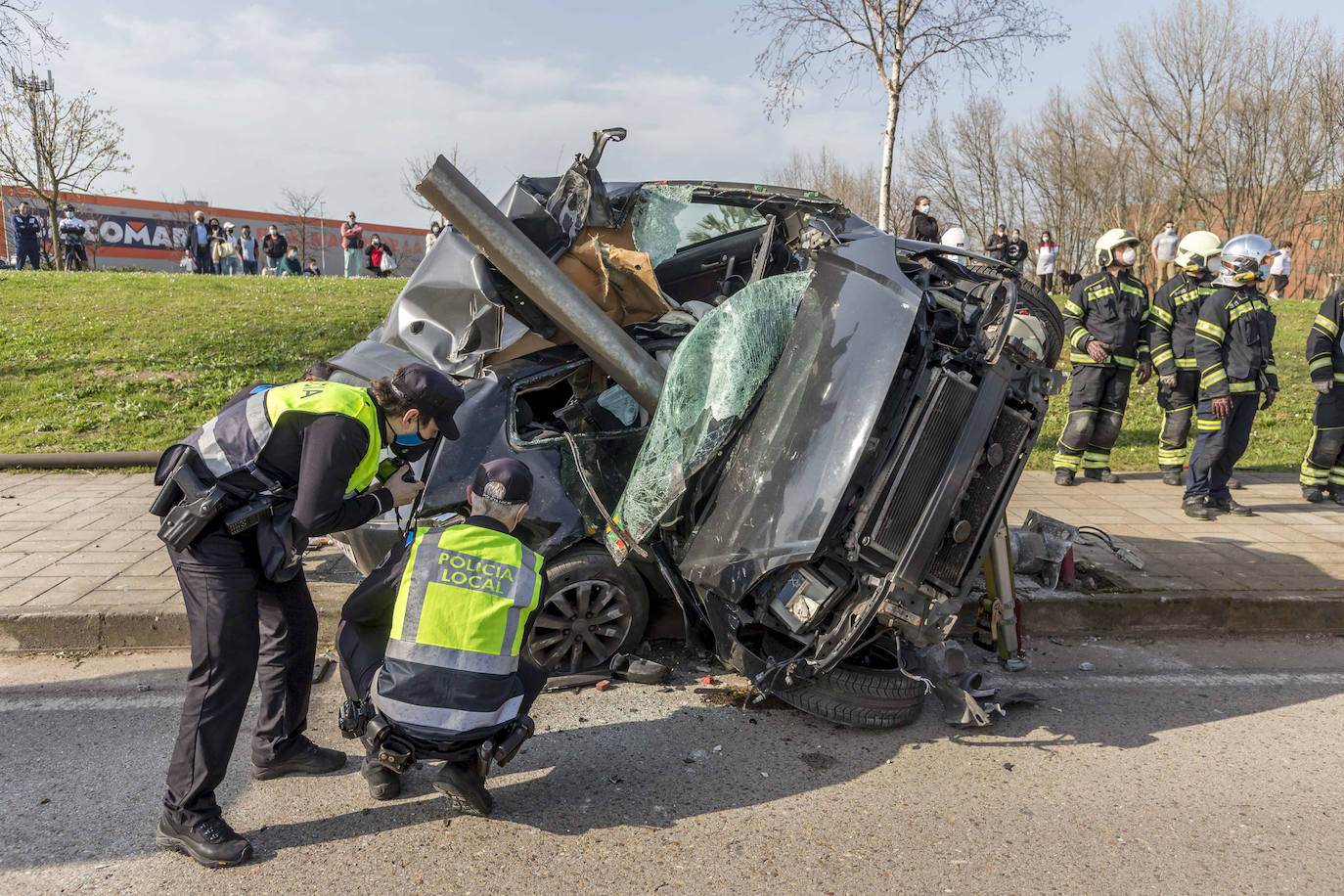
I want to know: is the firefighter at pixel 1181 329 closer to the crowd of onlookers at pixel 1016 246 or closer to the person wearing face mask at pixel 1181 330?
the person wearing face mask at pixel 1181 330

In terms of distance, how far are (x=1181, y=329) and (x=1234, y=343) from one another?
2.09 feet

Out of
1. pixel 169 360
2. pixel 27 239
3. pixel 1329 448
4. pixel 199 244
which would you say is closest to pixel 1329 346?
pixel 1329 448

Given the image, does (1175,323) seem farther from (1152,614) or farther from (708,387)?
(708,387)

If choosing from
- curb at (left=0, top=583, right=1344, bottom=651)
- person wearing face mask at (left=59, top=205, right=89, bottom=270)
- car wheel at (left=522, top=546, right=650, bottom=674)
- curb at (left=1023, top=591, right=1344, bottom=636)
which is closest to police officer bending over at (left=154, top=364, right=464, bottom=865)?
car wheel at (left=522, top=546, right=650, bottom=674)

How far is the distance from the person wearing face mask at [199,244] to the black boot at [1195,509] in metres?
21.0

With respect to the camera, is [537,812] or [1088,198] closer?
[537,812]

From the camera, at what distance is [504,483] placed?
2.96m

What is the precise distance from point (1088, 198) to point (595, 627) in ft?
105

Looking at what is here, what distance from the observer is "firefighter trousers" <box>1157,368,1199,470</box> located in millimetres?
Answer: 7441

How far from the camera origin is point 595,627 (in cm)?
407

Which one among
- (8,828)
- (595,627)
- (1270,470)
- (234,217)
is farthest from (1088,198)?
(8,828)

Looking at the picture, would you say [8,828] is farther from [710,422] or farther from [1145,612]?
[1145,612]

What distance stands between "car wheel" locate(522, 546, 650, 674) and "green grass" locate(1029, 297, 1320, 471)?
5.18 m

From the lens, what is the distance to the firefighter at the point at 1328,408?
7.24 m
